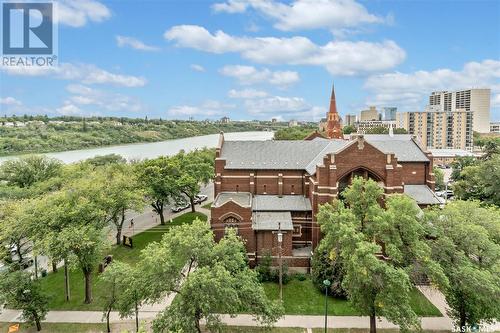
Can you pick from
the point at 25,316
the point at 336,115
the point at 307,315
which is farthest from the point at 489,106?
the point at 25,316

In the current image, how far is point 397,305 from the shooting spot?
55.1ft

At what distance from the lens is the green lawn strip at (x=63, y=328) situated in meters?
20.8

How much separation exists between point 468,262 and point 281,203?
17865 millimetres

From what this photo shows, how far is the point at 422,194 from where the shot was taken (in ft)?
108

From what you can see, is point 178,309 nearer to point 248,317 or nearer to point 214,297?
point 214,297

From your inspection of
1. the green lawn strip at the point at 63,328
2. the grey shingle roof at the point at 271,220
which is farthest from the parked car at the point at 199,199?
the green lawn strip at the point at 63,328

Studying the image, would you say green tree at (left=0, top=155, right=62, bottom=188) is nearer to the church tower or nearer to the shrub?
the shrub

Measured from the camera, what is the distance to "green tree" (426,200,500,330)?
1681 cm

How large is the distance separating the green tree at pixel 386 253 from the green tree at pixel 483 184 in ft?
85.2

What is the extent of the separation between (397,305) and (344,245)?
13.3 feet

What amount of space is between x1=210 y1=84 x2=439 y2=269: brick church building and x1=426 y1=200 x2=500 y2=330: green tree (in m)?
8.41

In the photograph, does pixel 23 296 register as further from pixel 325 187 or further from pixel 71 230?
pixel 325 187

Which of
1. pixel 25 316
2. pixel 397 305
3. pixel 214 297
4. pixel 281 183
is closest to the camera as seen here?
pixel 214 297

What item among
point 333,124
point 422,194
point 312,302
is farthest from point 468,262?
point 333,124
